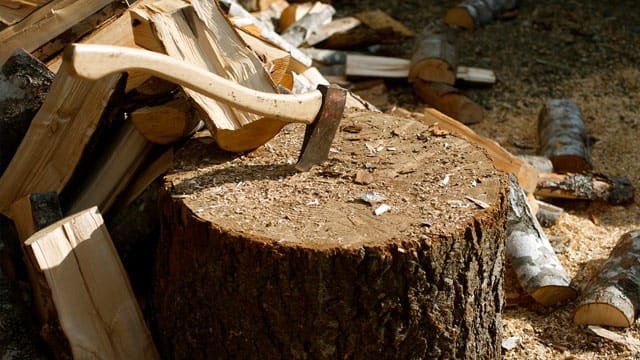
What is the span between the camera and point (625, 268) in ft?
12.0

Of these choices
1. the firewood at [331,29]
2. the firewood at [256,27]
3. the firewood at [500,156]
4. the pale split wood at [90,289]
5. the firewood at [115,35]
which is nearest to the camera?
the pale split wood at [90,289]

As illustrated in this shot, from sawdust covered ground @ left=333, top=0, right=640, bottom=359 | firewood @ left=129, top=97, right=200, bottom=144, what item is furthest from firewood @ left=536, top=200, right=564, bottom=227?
firewood @ left=129, top=97, right=200, bottom=144

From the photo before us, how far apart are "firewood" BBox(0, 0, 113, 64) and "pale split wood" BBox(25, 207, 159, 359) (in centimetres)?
96

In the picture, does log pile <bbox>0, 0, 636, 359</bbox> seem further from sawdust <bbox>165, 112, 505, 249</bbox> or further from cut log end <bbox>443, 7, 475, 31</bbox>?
cut log end <bbox>443, 7, 475, 31</bbox>

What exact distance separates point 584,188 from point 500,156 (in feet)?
2.13

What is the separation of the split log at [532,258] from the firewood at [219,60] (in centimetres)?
134

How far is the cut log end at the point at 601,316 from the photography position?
11.4ft

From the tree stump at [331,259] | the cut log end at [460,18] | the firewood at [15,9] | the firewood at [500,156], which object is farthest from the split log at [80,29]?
the cut log end at [460,18]

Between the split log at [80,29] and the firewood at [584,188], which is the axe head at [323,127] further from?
the firewood at [584,188]

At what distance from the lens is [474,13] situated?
7.39m

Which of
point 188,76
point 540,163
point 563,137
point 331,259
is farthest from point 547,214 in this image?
point 188,76

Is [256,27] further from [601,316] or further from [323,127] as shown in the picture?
[601,316]

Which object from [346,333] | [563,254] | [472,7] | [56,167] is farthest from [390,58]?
[346,333]

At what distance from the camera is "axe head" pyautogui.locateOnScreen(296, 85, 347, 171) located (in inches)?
119
